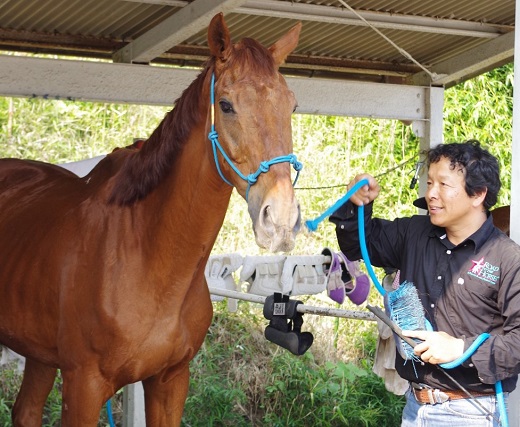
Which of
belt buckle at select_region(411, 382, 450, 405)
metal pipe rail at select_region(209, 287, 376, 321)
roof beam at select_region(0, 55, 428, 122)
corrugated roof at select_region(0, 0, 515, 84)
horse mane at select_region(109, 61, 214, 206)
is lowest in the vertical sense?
belt buckle at select_region(411, 382, 450, 405)

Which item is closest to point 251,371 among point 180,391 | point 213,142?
point 180,391

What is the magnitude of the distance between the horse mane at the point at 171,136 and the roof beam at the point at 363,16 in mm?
Answer: 1495

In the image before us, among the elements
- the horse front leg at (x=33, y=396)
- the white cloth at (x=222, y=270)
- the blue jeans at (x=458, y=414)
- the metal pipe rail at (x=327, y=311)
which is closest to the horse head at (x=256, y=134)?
the blue jeans at (x=458, y=414)

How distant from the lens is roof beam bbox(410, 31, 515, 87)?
5.61 metres

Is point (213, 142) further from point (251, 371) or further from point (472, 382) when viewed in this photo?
point (251, 371)

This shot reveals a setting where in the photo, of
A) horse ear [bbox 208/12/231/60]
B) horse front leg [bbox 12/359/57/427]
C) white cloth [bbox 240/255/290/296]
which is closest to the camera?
horse ear [bbox 208/12/231/60]

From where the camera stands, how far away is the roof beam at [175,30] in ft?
14.4

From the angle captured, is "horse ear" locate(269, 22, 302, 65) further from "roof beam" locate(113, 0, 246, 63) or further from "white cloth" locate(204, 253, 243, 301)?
"white cloth" locate(204, 253, 243, 301)

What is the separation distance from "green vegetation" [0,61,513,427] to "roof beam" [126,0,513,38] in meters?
0.86

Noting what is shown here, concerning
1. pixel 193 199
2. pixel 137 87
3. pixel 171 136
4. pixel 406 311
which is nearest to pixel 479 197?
pixel 406 311

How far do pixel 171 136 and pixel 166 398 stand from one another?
1100 mm

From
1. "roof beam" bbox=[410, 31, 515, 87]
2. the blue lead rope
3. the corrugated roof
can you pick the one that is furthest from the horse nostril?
"roof beam" bbox=[410, 31, 515, 87]

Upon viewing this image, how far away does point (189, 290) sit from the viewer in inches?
136

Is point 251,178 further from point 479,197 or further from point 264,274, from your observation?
point 264,274
